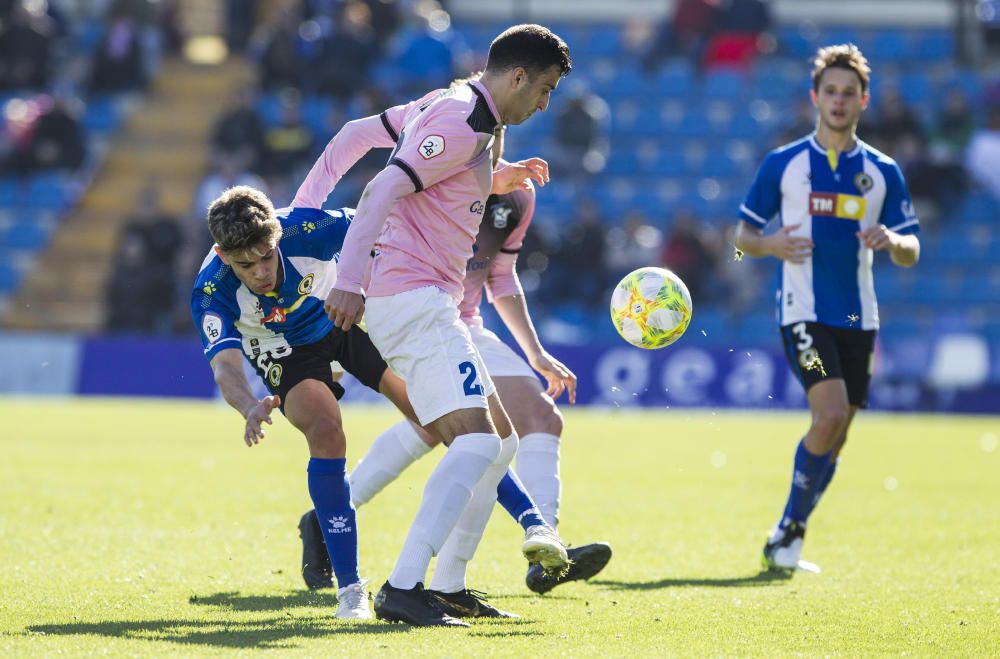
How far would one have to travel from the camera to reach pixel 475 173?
19.5 feet

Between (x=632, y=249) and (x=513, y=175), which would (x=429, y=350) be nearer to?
(x=513, y=175)

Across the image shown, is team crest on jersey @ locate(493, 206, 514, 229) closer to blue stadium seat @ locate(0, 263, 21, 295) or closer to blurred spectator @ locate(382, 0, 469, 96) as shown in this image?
blurred spectator @ locate(382, 0, 469, 96)

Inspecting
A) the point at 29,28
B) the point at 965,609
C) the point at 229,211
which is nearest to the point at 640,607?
the point at 965,609

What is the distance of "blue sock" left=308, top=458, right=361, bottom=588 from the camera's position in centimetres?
626

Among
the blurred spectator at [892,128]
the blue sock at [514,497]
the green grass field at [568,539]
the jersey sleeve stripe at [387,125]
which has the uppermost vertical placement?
the blurred spectator at [892,128]

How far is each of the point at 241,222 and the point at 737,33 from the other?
63.3 ft

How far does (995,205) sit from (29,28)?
1599 cm

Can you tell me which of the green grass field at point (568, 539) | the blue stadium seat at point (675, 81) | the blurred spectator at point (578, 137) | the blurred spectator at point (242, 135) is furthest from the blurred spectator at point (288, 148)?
the green grass field at point (568, 539)

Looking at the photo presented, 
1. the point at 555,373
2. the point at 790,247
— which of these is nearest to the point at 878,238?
the point at 790,247

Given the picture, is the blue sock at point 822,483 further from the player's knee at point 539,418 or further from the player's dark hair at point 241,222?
the player's dark hair at point 241,222

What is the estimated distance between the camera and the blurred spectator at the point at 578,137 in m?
22.1

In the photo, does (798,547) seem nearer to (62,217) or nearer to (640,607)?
Answer: (640,607)

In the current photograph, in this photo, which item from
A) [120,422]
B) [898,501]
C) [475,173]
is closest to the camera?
[475,173]

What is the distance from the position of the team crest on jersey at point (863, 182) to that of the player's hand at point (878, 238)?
1.68 feet
